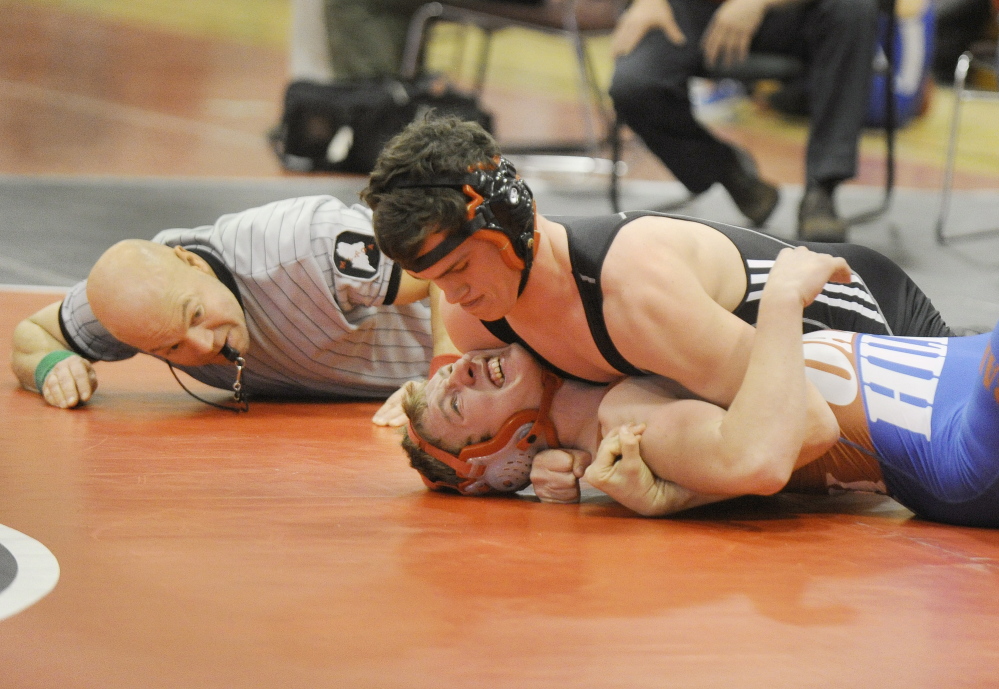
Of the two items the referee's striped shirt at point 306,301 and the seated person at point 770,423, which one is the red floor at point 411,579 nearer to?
the seated person at point 770,423

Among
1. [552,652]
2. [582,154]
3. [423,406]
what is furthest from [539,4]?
[552,652]

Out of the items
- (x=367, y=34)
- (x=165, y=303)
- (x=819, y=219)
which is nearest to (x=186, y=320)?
(x=165, y=303)

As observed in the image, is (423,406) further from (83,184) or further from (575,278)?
(83,184)

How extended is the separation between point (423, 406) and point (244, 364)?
0.82 m

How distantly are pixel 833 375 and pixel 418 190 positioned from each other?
2.76 ft

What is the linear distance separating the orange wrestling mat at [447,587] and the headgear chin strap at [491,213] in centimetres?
49

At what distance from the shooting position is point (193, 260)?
2.91 metres

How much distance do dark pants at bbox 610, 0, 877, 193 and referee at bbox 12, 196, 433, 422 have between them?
6.46 ft

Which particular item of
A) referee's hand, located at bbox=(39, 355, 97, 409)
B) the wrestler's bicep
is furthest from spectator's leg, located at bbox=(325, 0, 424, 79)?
the wrestler's bicep

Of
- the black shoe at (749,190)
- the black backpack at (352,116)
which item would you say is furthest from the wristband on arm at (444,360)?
the black backpack at (352,116)

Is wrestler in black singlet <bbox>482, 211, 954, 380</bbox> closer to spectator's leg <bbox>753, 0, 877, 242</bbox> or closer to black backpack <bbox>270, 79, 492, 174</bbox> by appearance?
spectator's leg <bbox>753, 0, 877, 242</bbox>

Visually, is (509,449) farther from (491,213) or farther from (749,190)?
(749,190)

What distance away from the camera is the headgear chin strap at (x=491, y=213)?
1979 millimetres

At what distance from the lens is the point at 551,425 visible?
230cm
